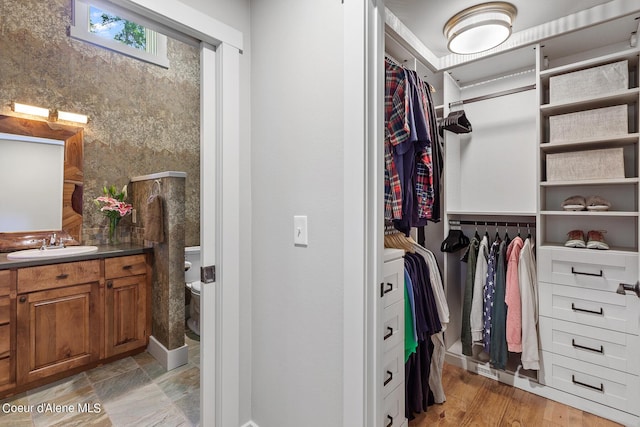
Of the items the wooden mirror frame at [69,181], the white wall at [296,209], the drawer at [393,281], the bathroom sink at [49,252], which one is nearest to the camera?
the white wall at [296,209]

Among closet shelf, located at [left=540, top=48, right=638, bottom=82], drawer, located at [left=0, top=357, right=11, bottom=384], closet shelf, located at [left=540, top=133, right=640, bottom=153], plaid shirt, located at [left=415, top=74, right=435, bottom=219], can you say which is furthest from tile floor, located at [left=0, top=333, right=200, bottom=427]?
closet shelf, located at [left=540, top=48, right=638, bottom=82]

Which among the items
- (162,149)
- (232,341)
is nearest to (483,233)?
(232,341)

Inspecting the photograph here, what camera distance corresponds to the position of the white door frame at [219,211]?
1.39 metres

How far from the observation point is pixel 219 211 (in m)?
1.40

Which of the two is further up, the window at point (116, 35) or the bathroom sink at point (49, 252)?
the window at point (116, 35)

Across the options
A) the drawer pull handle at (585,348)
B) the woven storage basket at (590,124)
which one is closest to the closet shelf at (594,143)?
the woven storage basket at (590,124)

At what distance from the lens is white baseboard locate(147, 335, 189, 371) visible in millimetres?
2359

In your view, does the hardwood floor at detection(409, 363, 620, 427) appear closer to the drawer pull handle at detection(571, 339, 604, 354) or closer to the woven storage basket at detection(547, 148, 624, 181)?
the drawer pull handle at detection(571, 339, 604, 354)

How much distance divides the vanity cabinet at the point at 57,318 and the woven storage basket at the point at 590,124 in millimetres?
3413

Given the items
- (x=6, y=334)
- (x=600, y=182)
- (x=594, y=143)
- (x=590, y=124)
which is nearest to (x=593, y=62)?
(x=590, y=124)

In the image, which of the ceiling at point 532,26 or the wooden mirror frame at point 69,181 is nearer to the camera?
the ceiling at point 532,26

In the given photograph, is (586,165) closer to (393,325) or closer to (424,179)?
(424,179)

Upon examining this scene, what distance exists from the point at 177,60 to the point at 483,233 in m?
3.50

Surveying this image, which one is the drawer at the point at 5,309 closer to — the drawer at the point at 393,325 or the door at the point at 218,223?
the door at the point at 218,223
